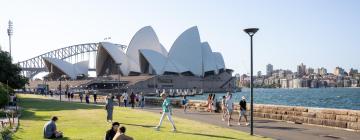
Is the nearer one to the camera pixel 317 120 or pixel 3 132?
pixel 3 132

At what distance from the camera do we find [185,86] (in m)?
127

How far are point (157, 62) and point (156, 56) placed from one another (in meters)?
1.67

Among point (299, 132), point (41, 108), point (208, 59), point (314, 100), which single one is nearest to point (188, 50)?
point (208, 59)

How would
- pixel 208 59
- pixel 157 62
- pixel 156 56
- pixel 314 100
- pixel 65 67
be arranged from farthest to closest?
1. pixel 65 67
2. pixel 208 59
3. pixel 157 62
4. pixel 156 56
5. pixel 314 100

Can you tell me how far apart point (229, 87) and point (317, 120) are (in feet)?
425

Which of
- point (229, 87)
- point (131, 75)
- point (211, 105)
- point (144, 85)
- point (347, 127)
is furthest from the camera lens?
point (229, 87)

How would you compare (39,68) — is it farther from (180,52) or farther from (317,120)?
(317,120)

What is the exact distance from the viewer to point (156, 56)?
11506cm

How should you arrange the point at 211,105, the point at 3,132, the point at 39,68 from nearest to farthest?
1. the point at 3,132
2. the point at 211,105
3. the point at 39,68

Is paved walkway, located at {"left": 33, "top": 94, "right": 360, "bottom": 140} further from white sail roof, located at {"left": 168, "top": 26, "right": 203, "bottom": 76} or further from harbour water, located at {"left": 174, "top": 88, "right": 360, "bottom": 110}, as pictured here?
white sail roof, located at {"left": 168, "top": 26, "right": 203, "bottom": 76}

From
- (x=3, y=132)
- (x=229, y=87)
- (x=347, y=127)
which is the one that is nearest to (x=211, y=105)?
(x=347, y=127)

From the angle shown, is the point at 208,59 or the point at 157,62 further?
the point at 208,59

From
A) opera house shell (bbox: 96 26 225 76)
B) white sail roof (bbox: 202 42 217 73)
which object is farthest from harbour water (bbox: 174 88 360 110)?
white sail roof (bbox: 202 42 217 73)

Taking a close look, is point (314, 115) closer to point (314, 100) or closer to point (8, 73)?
point (8, 73)
